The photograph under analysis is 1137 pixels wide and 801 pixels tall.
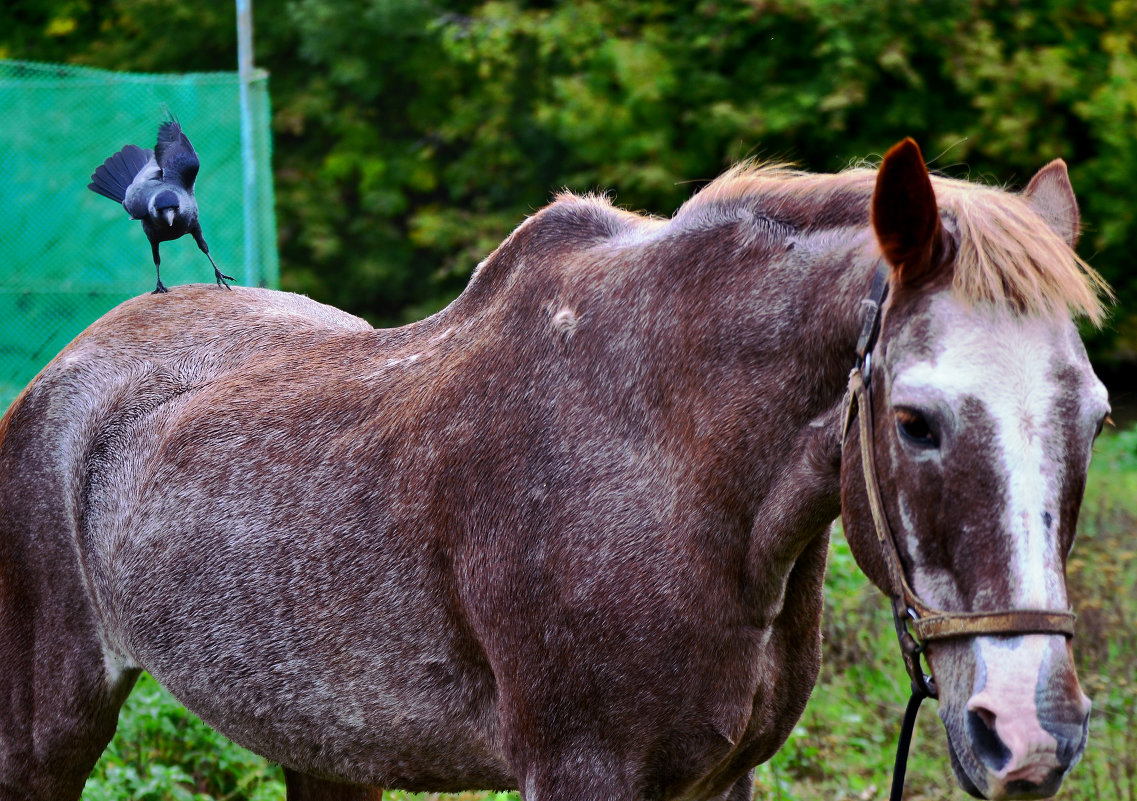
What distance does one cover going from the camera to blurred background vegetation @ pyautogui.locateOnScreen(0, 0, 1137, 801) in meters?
10.3

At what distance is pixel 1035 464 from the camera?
5.12 feet

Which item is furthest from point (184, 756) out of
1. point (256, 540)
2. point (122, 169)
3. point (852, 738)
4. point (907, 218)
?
point (907, 218)

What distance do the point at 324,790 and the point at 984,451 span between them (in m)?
2.19

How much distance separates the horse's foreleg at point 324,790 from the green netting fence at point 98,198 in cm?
452

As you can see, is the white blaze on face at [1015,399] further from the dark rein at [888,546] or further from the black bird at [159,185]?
the black bird at [159,185]

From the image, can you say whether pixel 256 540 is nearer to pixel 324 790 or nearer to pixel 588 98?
pixel 324 790

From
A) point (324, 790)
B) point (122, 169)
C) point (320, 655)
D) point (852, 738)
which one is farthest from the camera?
point (852, 738)

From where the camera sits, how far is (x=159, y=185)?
3.23 m

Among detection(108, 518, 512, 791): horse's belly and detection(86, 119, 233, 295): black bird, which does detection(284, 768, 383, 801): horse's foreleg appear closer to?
detection(108, 518, 512, 791): horse's belly

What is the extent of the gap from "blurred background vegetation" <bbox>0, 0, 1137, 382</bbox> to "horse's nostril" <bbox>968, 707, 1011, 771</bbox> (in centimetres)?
742

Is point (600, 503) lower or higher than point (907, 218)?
lower

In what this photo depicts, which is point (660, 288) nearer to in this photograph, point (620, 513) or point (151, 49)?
point (620, 513)

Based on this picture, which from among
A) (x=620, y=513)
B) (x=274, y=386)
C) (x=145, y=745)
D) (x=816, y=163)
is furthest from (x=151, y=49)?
(x=620, y=513)

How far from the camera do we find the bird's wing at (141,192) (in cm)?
322
